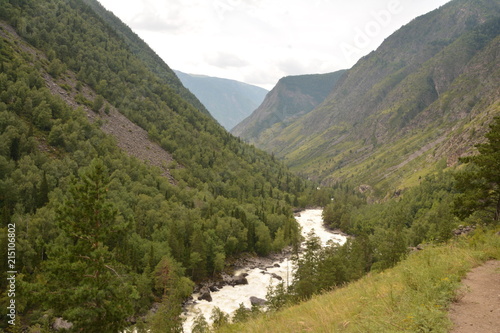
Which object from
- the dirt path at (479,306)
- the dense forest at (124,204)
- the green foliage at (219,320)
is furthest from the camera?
the dense forest at (124,204)

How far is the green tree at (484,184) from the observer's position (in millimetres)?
24641

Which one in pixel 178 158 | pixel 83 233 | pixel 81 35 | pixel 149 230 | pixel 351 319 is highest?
pixel 81 35

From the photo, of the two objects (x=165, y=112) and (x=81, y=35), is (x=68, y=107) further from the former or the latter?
(x=81, y=35)

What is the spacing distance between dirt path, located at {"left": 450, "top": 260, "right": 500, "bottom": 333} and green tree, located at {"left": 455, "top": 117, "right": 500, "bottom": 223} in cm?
1487

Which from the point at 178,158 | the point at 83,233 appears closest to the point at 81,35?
the point at 178,158

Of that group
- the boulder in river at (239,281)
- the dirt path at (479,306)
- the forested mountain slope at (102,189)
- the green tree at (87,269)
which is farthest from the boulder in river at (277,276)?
the dirt path at (479,306)

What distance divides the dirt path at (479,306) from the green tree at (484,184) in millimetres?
14871

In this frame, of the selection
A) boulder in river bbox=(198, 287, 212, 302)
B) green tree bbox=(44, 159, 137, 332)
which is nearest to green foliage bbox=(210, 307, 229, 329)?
green tree bbox=(44, 159, 137, 332)

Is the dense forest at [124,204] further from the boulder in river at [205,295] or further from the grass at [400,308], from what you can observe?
the grass at [400,308]

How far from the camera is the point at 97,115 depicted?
136 meters

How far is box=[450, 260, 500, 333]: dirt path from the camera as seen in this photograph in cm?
905

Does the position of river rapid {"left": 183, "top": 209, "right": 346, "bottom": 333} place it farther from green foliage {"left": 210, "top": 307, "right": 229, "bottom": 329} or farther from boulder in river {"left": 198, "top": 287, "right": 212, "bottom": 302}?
green foliage {"left": 210, "top": 307, "right": 229, "bottom": 329}

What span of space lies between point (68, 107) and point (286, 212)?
104464mm

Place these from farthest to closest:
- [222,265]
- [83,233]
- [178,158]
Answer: [178,158], [222,265], [83,233]
